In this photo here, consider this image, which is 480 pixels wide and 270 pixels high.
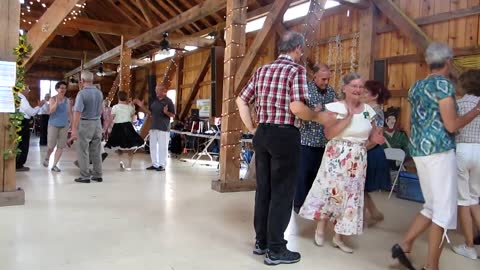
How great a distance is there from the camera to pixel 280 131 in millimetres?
2459

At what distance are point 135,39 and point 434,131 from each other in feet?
30.3

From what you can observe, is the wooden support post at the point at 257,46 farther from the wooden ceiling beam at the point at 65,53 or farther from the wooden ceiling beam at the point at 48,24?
the wooden ceiling beam at the point at 65,53

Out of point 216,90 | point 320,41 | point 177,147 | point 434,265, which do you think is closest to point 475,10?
point 320,41

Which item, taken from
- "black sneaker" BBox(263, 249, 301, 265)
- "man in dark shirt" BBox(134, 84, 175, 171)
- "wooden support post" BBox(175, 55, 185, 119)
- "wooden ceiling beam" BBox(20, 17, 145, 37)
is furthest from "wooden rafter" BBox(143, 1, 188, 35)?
"black sneaker" BBox(263, 249, 301, 265)

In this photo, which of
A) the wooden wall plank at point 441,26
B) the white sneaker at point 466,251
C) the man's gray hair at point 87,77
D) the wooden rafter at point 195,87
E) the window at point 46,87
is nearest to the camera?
the white sneaker at point 466,251

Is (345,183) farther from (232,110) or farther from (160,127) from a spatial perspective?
(160,127)

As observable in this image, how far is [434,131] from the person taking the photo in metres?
2.32

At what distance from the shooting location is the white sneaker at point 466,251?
2869 millimetres

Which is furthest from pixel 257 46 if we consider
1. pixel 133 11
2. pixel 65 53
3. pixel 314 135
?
pixel 65 53

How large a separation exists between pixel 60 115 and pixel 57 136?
1.11 feet

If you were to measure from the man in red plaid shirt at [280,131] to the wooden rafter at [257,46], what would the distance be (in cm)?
227

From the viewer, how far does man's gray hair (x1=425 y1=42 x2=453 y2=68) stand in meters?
2.34

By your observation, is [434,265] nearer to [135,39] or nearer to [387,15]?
[387,15]

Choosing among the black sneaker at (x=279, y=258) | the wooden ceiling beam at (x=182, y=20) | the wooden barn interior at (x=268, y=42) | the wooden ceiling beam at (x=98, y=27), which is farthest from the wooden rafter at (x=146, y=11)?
the black sneaker at (x=279, y=258)
